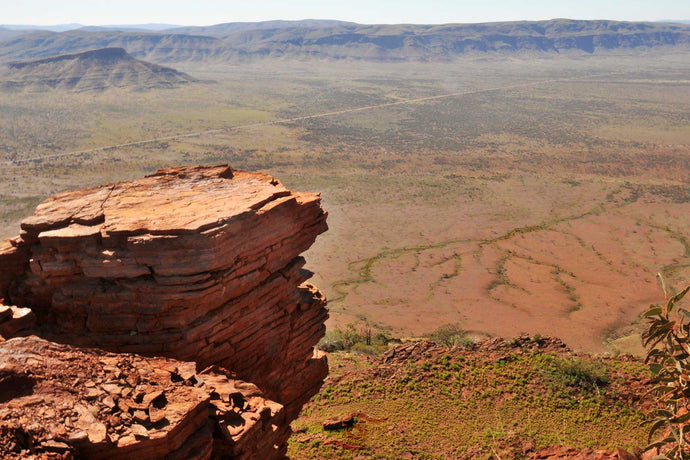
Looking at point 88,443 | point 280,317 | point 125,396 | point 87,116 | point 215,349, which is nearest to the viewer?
point 88,443

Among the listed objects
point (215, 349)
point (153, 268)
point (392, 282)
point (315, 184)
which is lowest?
point (392, 282)

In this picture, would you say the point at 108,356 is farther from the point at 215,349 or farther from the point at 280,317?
the point at 280,317

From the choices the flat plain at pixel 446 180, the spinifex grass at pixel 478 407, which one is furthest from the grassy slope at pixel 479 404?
the flat plain at pixel 446 180

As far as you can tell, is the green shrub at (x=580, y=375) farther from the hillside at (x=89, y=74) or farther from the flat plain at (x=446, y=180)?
the hillside at (x=89, y=74)

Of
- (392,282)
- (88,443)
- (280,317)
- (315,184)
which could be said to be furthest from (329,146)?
(88,443)

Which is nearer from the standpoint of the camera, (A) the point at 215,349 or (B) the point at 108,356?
(B) the point at 108,356

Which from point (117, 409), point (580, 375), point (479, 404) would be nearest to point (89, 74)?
point (479, 404)
